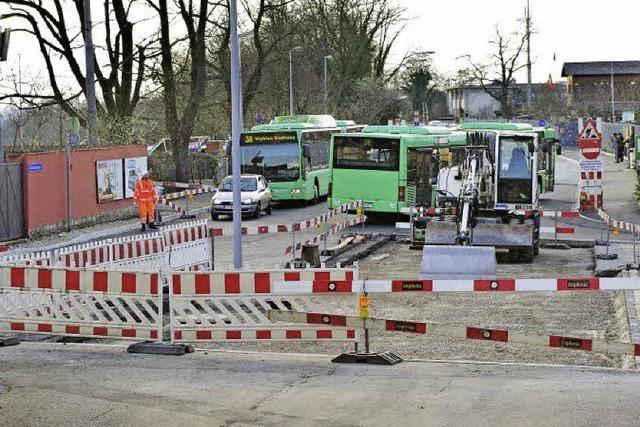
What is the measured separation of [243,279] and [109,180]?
25443 mm

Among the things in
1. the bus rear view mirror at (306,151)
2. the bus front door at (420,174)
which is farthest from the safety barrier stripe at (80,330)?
the bus rear view mirror at (306,151)

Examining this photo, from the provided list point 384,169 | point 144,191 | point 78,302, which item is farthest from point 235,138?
point 384,169

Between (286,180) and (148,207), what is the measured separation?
1050 cm

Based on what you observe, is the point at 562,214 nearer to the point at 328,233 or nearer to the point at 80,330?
the point at 328,233

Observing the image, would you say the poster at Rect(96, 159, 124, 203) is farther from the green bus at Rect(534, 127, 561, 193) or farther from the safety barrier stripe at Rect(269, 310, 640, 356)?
the safety barrier stripe at Rect(269, 310, 640, 356)

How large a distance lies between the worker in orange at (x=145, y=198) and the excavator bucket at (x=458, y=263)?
12.9m

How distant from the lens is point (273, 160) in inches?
1715

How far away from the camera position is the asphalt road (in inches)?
424

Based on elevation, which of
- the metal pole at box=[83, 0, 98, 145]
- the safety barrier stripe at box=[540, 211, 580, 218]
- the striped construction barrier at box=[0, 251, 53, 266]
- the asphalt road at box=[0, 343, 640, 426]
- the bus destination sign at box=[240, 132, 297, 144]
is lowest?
the asphalt road at box=[0, 343, 640, 426]

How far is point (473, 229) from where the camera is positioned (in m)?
26.9

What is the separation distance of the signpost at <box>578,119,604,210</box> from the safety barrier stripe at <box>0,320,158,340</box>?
24.5 meters

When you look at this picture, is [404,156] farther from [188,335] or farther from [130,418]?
[130,418]

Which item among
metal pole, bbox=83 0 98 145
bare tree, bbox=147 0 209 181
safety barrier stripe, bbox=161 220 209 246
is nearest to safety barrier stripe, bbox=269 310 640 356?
safety barrier stripe, bbox=161 220 209 246

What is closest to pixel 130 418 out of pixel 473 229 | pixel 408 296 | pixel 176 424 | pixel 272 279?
pixel 176 424
